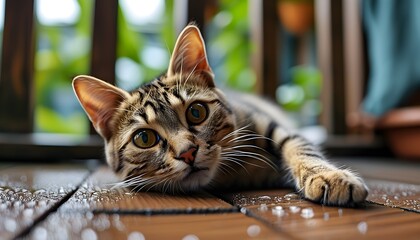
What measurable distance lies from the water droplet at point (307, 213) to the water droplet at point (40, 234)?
0.39 meters

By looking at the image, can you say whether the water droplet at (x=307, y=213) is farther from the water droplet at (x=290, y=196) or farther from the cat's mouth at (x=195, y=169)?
the cat's mouth at (x=195, y=169)

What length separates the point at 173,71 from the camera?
1.03m

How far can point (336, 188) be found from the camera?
722 mm

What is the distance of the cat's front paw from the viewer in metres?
0.71

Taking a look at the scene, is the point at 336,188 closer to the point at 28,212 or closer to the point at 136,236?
the point at 136,236

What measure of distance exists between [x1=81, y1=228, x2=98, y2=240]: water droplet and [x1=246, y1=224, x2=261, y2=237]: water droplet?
20cm

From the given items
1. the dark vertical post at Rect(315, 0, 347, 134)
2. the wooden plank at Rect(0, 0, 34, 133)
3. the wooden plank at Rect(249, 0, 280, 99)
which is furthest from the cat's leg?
the wooden plank at Rect(0, 0, 34, 133)

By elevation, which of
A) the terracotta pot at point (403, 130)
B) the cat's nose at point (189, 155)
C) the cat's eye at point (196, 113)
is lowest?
the terracotta pot at point (403, 130)

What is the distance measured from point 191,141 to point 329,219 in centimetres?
33

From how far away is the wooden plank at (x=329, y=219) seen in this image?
0.53 metres

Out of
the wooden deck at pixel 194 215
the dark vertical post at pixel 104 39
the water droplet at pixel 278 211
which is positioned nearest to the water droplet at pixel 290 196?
the wooden deck at pixel 194 215

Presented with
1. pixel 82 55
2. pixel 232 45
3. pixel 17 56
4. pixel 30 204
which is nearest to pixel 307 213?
pixel 30 204

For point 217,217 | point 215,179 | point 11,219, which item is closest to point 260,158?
point 215,179

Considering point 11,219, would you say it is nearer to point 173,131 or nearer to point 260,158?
point 173,131
